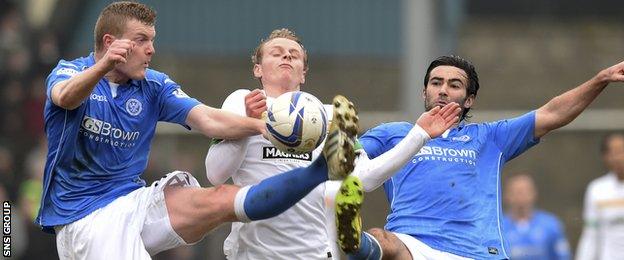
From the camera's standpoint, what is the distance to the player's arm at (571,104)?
346 inches

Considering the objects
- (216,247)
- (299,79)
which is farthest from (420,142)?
(216,247)

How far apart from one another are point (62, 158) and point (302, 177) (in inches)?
55.7

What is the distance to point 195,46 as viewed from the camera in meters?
17.6

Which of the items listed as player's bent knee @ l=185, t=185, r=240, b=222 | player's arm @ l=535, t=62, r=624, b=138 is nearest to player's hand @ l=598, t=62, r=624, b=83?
player's arm @ l=535, t=62, r=624, b=138

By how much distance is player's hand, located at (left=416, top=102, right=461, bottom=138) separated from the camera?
8109 millimetres

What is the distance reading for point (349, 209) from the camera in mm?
7473

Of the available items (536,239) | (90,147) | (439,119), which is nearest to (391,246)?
(439,119)

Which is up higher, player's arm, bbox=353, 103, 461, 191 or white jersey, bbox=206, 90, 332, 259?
player's arm, bbox=353, 103, 461, 191

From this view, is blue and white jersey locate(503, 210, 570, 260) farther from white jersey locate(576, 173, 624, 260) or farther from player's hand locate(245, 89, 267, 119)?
player's hand locate(245, 89, 267, 119)

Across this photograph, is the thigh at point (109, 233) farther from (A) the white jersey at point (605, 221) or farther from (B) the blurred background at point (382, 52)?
(B) the blurred background at point (382, 52)

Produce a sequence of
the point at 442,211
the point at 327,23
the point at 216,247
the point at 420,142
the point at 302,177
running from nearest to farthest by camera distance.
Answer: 1. the point at 302,177
2. the point at 420,142
3. the point at 442,211
4. the point at 216,247
5. the point at 327,23

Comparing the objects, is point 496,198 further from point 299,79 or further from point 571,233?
point 571,233

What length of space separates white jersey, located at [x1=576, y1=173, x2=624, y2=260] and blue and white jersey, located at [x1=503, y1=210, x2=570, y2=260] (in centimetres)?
69

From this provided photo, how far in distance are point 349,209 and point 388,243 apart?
1015mm
